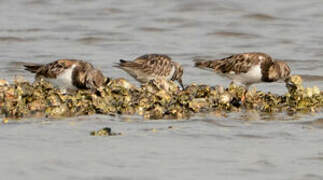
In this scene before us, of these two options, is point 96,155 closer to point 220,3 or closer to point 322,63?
point 322,63

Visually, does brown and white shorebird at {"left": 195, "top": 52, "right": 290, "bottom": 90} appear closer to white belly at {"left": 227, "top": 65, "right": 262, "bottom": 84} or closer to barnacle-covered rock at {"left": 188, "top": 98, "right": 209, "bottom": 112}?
white belly at {"left": 227, "top": 65, "right": 262, "bottom": 84}

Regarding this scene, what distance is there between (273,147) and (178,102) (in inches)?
77.7

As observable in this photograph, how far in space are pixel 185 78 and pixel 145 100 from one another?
3.55m

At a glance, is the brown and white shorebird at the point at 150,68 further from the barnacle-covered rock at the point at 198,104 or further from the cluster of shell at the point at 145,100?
the barnacle-covered rock at the point at 198,104

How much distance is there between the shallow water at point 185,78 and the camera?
25.2 ft

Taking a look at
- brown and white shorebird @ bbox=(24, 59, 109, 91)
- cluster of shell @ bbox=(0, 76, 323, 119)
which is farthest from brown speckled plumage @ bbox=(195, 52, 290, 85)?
brown and white shorebird @ bbox=(24, 59, 109, 91)

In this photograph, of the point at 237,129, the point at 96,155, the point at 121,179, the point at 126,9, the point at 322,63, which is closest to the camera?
the point at 121,179

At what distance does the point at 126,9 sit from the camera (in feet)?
71.8

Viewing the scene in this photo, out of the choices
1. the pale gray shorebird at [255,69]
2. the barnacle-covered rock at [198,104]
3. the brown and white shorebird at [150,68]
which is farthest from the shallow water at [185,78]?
the brown and white shorebird at [150,68]

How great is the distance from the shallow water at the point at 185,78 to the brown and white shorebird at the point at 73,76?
1.04 metres

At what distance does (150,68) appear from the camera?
11.6 m

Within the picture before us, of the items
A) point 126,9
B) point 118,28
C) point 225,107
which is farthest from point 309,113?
point 126,9

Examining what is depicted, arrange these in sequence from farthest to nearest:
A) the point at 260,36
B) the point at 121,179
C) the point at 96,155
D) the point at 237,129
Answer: the point at 260,36 < the point at 237,129 < the point at 96,155 < the point at 121,179

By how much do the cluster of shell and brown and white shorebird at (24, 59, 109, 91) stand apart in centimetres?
19
